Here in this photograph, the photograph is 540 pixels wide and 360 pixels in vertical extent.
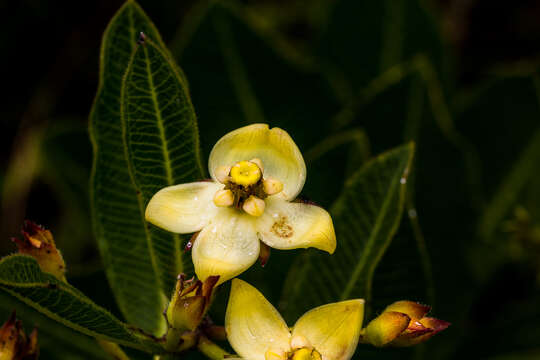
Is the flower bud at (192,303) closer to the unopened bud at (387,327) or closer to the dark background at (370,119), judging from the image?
the unopened bud at (387,327)

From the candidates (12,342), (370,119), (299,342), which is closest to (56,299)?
(12,342)

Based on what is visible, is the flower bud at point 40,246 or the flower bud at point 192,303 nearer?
the flower bud at point 192,303

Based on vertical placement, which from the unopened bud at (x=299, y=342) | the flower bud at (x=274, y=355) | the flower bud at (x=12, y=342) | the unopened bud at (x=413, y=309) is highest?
the unopened bud at (x=413, y=309)

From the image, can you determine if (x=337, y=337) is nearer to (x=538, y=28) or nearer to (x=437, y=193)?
(x=437, y=193)

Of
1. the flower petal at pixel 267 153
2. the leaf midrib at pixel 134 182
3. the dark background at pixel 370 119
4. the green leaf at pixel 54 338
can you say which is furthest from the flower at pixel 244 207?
the green leaf at pixel 54 338

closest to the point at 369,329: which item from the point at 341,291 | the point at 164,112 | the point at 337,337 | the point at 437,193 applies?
the point at 337,337

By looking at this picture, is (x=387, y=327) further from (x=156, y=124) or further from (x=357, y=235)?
(x=156, y=124)
